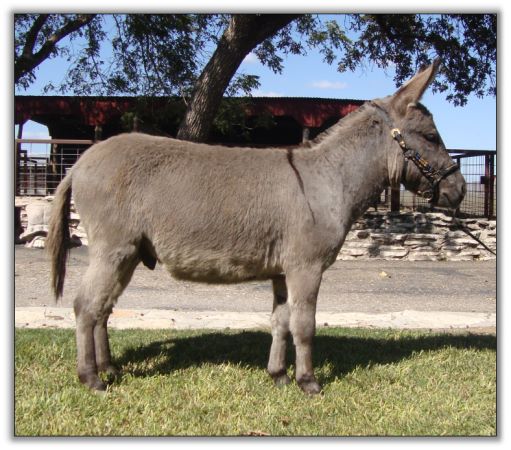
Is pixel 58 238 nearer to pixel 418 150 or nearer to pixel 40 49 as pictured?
pixel 418 150

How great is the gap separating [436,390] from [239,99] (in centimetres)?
1113

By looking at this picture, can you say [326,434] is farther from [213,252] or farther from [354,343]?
[354,343]

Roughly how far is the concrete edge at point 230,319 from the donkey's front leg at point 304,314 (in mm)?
2765

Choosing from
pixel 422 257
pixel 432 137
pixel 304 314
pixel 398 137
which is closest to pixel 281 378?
pixel 304 314

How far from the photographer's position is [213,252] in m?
4.39

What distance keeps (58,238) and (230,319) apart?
3700 millimetres

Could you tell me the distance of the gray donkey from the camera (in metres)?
4.32

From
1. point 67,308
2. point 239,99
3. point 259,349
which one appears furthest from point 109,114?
point 259,349

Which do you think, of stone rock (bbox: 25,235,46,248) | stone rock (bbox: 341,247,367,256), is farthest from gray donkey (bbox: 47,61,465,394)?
stone rock (bbox: 25,235,46,248)

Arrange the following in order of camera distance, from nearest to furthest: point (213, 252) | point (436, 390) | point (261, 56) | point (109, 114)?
point (213, 252) → point (436, 390) → point (261, 56) → point (109, 114)

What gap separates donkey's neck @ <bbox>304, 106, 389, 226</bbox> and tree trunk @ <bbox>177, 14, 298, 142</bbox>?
705 centimetres

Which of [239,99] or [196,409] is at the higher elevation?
[239,99]

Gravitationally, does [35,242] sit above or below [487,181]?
below

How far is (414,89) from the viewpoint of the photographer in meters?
4.66
